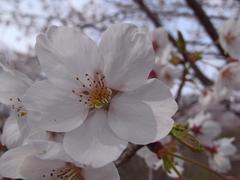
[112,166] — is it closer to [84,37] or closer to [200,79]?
[84,37]

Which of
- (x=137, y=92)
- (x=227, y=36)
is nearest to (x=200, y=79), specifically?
(x=227, y=36)

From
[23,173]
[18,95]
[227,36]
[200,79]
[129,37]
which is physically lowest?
[200,79]

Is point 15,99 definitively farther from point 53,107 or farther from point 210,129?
point 210,129

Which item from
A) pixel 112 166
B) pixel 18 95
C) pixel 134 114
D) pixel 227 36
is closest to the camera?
pixel 112 166

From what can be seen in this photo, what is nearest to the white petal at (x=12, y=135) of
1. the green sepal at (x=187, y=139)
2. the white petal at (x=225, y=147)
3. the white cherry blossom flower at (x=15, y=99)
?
the white cherry blossom flower at (x=15, y=99)

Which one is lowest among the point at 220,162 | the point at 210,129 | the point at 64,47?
the point at 220,162

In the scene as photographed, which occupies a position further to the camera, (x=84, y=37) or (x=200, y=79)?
(x=200, y=79)

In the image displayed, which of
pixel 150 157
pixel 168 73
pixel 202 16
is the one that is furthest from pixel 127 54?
pixel 202 16

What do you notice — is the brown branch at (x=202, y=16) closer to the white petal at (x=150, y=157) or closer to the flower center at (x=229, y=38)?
the flower center at (x=229, y=38)
